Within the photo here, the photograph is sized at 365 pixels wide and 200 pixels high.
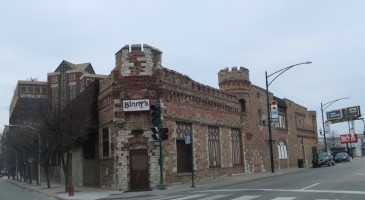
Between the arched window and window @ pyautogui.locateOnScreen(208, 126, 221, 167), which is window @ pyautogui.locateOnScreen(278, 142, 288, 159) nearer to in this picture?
the arched window

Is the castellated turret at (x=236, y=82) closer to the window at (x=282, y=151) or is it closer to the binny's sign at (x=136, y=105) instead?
the window at (x=282, y=151)

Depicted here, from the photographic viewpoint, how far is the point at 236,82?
32719 mm

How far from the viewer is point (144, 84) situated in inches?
849

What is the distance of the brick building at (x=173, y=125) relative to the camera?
826 inches

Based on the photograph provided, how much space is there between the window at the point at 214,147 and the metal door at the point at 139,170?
23.1 feet

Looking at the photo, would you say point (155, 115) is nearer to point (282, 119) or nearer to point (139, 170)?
point (139, 170)

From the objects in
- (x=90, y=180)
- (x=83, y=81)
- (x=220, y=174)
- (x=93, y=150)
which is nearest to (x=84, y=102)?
(x=93, y=150)

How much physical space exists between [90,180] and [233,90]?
15.1 meters

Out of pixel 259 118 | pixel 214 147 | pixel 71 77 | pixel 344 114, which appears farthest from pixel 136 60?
pixel 71 77

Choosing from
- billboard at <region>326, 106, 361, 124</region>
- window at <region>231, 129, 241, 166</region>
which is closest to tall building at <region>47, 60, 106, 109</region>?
billboard at <region>326, 106, 361, 124</region>

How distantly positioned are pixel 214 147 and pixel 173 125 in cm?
573

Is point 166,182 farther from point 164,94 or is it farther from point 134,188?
point 164,94

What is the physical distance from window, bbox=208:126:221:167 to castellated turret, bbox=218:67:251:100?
5990 mm

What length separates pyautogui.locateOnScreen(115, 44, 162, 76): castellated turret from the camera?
21.6m
